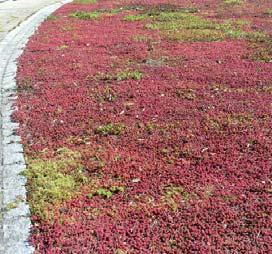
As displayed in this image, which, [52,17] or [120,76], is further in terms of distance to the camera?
[52,17]

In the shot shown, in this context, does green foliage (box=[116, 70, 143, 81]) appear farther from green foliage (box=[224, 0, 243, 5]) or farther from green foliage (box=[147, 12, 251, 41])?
green foliage (box=[224, 0, 243, 5])

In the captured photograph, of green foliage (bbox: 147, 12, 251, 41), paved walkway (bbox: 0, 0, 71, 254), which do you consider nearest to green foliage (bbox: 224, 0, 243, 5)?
green foliage (bbox: 147, 12, 251, 41)

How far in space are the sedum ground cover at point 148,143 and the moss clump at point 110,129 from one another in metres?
0.02

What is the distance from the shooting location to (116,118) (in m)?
9.57

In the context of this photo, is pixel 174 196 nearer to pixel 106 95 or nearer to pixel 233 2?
pixel 106 95

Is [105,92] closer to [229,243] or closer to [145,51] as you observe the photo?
[145,51]

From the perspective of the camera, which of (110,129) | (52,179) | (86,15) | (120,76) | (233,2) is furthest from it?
(233,2)

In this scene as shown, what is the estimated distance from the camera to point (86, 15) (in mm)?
21438

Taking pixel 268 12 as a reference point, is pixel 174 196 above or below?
below

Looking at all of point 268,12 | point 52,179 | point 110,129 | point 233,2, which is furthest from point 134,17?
point 52,179

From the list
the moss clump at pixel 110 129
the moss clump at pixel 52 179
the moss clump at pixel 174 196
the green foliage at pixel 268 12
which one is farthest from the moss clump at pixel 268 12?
the moss clump at pixel 174 196

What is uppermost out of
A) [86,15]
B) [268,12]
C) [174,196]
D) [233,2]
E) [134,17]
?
[86,15]

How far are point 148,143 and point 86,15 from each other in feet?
46.9

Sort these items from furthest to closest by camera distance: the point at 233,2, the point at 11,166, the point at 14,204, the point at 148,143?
the point at 233,2
the point at 148,143
the point at 11,166
the point at 14,204
